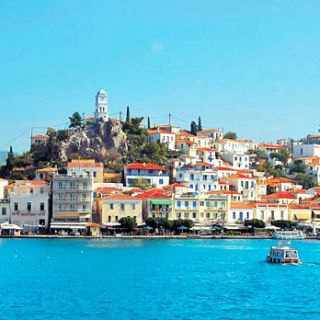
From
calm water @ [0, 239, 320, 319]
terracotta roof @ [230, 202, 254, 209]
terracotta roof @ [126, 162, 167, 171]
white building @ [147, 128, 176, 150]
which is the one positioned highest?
white building @ [147, 128, 176, 150]

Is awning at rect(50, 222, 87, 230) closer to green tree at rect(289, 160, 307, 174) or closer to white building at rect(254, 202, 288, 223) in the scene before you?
white building at rect(254, 202, 288, 223)

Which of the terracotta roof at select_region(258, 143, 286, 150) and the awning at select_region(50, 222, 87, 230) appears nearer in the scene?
the awning at select_region(50, 222, 87, 230)

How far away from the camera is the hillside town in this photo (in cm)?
7719

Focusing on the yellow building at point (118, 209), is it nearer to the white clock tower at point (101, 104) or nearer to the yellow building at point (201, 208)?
the yellow building at point (201, 208)

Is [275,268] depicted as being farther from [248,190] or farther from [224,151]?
[224,151]

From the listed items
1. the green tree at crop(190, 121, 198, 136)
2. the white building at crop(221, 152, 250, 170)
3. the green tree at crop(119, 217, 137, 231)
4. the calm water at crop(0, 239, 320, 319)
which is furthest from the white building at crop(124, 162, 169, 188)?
the green tree at crop(190, 121, 198, 136)

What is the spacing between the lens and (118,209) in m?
77.6

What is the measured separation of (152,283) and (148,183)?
47.4 meters

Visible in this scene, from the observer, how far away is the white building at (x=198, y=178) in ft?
293

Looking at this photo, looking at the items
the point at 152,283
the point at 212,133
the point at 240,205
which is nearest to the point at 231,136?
the point at 212,133

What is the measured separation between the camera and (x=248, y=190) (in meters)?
91.8

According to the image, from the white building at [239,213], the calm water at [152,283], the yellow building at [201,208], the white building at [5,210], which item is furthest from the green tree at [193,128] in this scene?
the calm water at [152,283]

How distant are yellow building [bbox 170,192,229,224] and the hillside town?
3.7 inches

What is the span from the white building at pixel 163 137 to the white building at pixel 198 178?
12759mm
